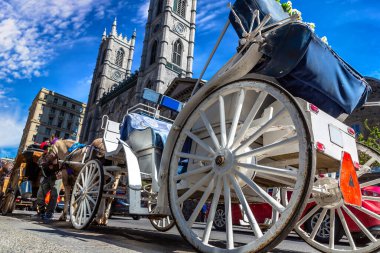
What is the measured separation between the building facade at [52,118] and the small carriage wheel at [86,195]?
77.4 m

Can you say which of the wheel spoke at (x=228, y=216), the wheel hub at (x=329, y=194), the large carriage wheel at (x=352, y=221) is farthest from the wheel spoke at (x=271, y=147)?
the large carriage wheel at (x=352, y=221)

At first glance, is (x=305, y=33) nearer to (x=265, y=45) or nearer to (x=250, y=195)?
(x=265, y=45)

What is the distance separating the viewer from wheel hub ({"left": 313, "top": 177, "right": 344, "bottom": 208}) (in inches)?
131

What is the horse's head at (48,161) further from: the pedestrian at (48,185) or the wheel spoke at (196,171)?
the wheel spoke at (196,171)

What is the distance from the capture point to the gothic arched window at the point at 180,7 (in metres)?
46.6

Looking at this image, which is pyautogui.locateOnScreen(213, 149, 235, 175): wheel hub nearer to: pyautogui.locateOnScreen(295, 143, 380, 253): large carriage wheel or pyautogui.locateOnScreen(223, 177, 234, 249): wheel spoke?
pyautogui.locateOnScreen(223, 177, 234, 249): wheel spoke

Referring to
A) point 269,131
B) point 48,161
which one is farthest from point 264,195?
point 48,161

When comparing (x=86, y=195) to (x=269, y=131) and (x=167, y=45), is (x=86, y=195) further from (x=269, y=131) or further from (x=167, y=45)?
(x=167, y=45)

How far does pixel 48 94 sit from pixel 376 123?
81327 mm

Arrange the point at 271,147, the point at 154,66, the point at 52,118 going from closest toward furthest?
the point at 271,147, the point at 154,66, the point at 52,118

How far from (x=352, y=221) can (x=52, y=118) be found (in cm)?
8529

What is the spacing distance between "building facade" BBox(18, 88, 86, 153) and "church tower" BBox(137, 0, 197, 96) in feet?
141

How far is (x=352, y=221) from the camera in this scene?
6.16 m

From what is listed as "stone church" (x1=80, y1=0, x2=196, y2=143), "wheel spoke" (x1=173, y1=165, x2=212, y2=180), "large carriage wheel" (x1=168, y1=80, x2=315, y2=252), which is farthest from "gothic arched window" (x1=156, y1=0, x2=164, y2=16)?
"wheel spoke" (x1=173, y1=165, x2=212, y2=180)
